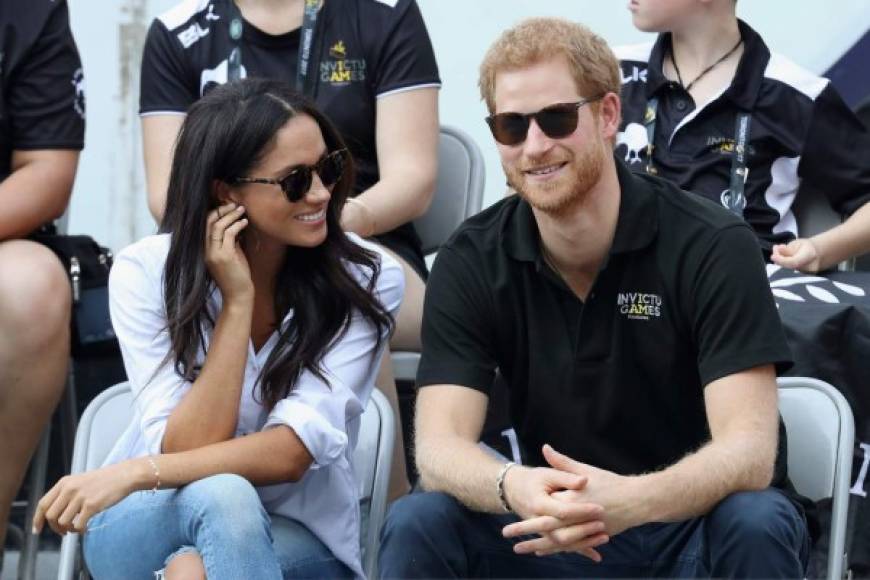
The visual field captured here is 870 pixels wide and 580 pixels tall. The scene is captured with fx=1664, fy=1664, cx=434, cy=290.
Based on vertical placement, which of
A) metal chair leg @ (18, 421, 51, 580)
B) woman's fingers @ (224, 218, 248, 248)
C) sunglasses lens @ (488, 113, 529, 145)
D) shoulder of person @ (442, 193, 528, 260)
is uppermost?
sunglasses lens @ (488, 113, 529, 145)

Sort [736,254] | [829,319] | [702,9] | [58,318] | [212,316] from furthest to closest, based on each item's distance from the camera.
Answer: [702,9]
[58,318]
[829,319]
[212,316]
[736,254]

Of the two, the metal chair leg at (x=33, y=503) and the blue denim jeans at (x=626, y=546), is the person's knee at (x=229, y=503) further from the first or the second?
the metal chair leg at (x=33, y=503)

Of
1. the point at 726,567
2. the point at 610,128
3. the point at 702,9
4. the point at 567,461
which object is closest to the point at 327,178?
the point at 610,128

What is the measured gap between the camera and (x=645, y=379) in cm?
314

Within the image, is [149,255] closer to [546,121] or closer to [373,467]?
[373,467]

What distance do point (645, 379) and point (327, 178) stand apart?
29.2 inches

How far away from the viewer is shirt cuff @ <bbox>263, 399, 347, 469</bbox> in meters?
3.06

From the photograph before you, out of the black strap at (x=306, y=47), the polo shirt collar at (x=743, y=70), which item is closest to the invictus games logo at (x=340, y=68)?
the black strap at (x=306, y=47)

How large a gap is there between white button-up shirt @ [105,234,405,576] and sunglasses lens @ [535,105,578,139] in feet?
1.77

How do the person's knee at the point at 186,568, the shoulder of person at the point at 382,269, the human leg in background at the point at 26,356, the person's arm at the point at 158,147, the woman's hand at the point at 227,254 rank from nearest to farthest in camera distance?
the person's knee at the point at 186,568 < the woman's hand at the point at 227,254 < the shoulder of person at the point at 382,269 < the human leg in background at the point at 26,356 < the person's arm at the point at 158,147

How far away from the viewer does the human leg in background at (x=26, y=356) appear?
384 cm

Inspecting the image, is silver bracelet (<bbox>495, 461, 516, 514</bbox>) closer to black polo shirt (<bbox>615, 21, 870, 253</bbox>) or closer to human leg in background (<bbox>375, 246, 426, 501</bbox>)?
human leg in background (<bbox>375, 246, 426, 501</bbox>)

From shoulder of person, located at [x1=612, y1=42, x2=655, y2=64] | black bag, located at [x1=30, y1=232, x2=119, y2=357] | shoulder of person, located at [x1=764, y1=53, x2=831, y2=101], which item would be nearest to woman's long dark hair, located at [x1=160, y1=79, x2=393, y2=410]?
black bag, located at [x1=30, y1=232, x2=119, y2=357]

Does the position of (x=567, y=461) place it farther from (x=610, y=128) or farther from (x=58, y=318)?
(x=58, y=318)
